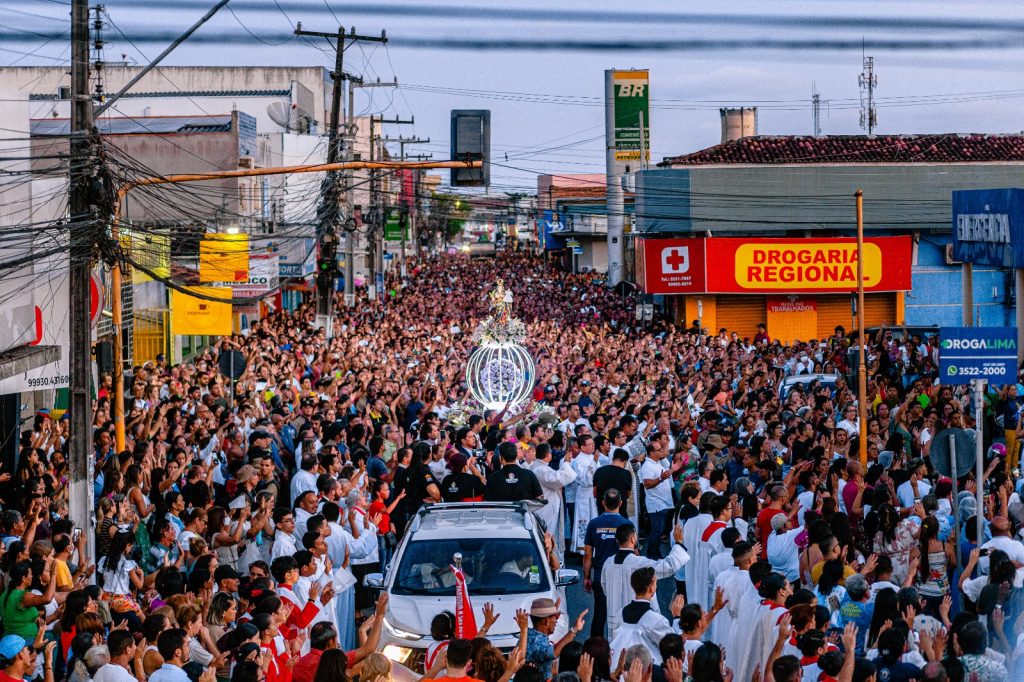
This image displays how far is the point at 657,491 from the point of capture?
48.3 ft

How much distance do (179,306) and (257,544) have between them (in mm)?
15384

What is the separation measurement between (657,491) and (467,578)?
15.2 ft

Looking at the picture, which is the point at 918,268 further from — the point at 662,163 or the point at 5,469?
the point at 5,469

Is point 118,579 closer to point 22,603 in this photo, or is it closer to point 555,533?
point 22,603

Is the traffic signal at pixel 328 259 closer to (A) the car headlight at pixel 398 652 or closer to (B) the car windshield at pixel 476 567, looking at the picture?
(B) the car windshield at pixel 476 567

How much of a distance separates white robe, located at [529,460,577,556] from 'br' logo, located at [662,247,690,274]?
1233 inches

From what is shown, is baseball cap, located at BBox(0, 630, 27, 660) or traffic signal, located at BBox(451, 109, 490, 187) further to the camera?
traffic signal, located at BBox(451, 109, 490, 187)

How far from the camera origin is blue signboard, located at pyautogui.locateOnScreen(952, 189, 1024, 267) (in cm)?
2275

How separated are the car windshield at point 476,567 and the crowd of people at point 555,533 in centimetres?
47

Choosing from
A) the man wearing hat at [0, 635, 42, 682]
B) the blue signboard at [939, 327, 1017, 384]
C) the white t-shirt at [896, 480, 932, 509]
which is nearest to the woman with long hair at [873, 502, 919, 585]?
the white t-shirt at [896, 480, 932, 509]

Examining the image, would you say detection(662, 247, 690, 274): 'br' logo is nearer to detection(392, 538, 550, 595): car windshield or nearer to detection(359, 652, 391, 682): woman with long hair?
detection(392, 538, 550, 595): car windshield

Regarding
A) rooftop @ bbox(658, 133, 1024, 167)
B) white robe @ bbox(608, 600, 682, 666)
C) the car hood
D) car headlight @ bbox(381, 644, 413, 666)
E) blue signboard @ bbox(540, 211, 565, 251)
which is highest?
blue signboard @ bbox(540, 211, 565, 251)

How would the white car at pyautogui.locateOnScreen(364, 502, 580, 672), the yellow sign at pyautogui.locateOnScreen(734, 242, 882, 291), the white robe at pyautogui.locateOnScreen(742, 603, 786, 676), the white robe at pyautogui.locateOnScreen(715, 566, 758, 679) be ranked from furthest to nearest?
the yellow sign at pyautogui.locateOnScreen(734, 242, 882, 291) → the white car at pyautogui.locateOnScreen(364, 502, 580, 672) → the white robe at pyautogui.locateOnScreen(715, 566, 758, 679) → the white robe at pyautogui.locateOnScreen(742, 603, 786, 676)

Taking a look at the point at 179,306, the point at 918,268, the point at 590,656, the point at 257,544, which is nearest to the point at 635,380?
the point at 179,306
